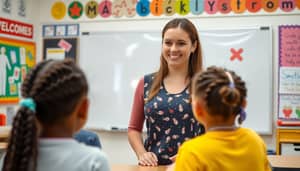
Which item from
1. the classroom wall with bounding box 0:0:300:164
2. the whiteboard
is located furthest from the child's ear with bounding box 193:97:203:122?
the classroom wall with bounding box 0:0:300:164

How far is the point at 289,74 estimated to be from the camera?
3740 millimetres

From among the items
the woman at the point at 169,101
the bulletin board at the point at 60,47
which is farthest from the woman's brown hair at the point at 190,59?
the bulletin board at the point at 60,47

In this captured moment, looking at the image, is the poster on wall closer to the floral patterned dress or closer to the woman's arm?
the woman's arm

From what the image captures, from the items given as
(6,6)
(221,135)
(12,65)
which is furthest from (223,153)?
(6,6)

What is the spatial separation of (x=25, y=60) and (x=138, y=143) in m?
2.88

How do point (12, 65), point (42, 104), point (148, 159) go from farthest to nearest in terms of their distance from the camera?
point (12, 65)
point (148, 159)
point (42, 104)

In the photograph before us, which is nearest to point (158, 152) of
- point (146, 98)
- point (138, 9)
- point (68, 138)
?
point (146, 98)

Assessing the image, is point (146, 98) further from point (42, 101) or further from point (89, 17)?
point (89, 17)

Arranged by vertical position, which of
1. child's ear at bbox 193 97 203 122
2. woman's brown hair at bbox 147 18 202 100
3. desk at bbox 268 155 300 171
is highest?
woman's brown hair at bbox 147 18 202 100

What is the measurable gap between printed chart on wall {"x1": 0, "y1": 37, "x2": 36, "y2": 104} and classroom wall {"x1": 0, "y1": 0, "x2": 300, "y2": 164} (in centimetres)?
28

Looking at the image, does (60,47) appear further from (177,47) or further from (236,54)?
(177,47)

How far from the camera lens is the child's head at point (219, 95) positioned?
1.12 metres

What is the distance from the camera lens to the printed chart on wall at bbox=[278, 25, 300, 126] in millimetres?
3727

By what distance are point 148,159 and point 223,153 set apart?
538 mm
